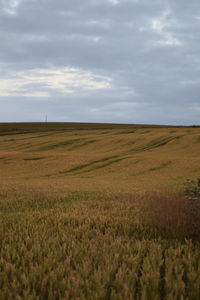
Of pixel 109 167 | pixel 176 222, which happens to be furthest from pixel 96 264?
pixel 109 167

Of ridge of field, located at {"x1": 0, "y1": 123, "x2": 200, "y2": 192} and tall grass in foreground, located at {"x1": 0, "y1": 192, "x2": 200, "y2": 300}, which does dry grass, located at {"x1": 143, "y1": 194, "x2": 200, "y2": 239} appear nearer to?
tall grass in foreground, located at {"x1": 0, "y1": 192, "x2": 200, "y2": 300}

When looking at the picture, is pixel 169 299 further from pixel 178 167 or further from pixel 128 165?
pixel 128 165

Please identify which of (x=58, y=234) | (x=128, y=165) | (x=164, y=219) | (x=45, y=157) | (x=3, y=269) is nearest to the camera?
(x=3, y=269)

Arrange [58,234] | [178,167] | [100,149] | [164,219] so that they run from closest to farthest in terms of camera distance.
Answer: [58,234], [164,219], [178,167], [100,149]

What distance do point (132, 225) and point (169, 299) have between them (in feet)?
8.84

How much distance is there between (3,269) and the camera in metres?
3.54

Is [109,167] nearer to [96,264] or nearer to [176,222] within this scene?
[176,222]

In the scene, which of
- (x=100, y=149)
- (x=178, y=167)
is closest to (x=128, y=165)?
(x=178, y=167)

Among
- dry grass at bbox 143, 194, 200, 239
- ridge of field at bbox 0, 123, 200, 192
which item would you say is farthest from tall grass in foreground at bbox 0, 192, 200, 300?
ridge of field at bbox 0, 123, 200, 192

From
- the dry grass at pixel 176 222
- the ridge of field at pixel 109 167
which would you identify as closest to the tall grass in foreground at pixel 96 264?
the dry grass at pixel 176 222

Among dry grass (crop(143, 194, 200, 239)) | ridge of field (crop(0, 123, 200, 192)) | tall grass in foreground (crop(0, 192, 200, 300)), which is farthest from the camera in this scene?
ridge of field (crop(0, 123, 200, 192))

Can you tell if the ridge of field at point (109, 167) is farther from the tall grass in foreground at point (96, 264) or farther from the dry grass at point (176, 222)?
the tall grass in foreground at point (96, 264)

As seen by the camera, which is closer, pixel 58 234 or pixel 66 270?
pixel 66 270

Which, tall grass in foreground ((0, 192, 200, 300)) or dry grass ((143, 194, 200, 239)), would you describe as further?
dry grass ((143, 194, 200, 239))
